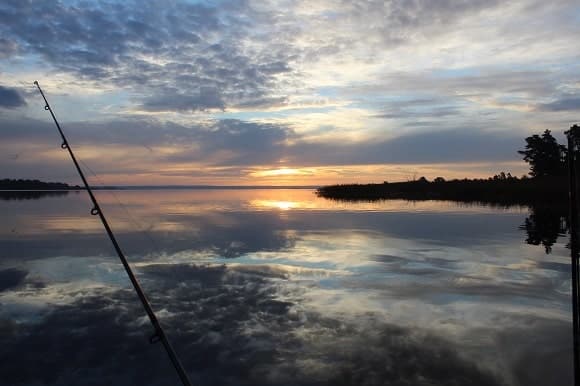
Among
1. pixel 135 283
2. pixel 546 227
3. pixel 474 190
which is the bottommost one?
pixel 546 227

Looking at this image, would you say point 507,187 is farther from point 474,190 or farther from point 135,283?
point 135,283

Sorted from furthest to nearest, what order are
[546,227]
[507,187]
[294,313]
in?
[507,187] < [546,227] < [294,313]

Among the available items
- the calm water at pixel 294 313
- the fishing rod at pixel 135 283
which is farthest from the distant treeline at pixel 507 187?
the fishing rod at pixel 135 283

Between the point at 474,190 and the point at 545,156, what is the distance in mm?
14089

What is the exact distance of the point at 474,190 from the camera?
204 ft

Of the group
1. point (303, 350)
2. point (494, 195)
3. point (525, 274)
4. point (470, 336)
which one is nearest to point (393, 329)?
point (470, 336)

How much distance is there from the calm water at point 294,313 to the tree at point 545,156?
169 feet

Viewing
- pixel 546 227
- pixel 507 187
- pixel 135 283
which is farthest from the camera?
pixel 507 187

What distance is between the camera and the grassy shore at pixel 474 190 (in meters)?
51.5

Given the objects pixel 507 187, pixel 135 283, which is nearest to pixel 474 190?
pixel 507 187

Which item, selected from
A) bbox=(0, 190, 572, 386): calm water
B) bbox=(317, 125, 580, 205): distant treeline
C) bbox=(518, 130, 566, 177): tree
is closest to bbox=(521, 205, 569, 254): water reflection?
bbox=(0, 190, 572, 386): calm water

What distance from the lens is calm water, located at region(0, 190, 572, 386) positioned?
7.61 meters

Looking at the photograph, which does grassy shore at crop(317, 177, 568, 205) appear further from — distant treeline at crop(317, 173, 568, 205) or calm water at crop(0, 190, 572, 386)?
calm water at crop(0, 190, 572, 386)

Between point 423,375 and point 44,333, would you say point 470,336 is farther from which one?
point 44,333
